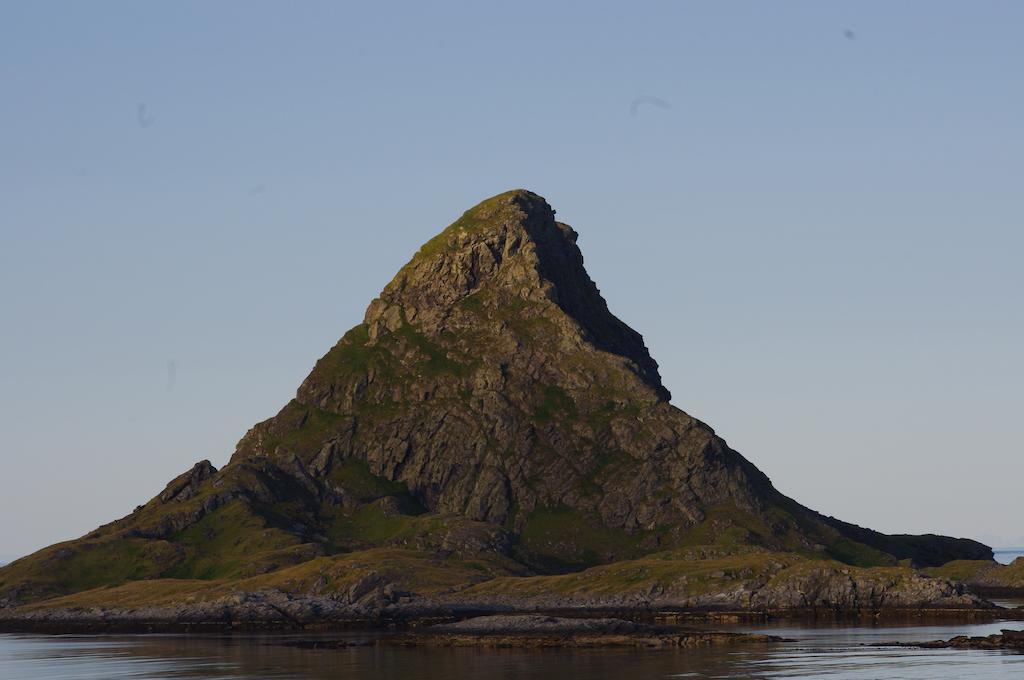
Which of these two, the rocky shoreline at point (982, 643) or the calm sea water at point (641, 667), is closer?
the calm sea water at point (641, 667)

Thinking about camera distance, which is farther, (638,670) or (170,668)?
(170,668)

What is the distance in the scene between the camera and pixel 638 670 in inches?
6841

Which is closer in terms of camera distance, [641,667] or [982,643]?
[641,667]

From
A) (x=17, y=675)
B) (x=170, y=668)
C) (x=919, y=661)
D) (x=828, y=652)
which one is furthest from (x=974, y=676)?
(x=17, y=675)

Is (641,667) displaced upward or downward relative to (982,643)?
downward

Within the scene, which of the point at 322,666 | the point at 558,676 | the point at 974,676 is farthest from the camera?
the point at 322,666

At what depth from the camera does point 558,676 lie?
170 metres

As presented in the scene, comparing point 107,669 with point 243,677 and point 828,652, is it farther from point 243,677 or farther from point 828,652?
point 828,652

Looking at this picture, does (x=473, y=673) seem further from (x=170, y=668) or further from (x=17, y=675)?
(x=17, y=675)

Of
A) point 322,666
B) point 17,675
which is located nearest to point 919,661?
point 322,666

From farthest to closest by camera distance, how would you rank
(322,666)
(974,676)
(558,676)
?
Answer: (322,666)
(558,676)
(974,676)

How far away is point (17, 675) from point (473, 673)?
57977mm

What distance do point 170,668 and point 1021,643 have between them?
101 meters

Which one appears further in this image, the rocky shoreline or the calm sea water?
the rocky shoreline
